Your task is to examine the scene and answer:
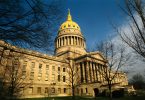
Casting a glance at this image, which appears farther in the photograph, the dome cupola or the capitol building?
the dome cupola

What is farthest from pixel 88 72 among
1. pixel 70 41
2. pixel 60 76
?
pixel 70 41

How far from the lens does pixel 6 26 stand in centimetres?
590

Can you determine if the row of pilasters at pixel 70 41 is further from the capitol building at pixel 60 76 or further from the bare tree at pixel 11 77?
the bare tree at pixel 11 77

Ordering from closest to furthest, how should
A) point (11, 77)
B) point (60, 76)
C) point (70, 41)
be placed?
point (11, 77) < point (60, 76) < point (70, 41)

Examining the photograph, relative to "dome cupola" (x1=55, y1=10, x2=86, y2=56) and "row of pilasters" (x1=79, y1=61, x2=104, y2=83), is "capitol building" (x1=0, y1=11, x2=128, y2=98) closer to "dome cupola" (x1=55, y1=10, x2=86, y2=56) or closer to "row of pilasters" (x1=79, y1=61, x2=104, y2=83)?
"row of pilasters" (x1=79, y1=61, x2=104, y2=83)

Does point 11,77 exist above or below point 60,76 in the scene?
below

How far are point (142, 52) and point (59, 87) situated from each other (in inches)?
1723

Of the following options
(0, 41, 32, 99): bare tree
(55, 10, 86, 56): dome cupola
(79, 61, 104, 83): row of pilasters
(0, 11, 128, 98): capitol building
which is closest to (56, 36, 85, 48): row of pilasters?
(55, 10, 86, 56): dome cupola

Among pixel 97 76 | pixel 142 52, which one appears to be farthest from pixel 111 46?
pixel 97 76

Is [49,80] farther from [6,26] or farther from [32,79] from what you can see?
[6,26]

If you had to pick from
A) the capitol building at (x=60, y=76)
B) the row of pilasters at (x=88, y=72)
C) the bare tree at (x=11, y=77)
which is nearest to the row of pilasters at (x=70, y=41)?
the capitol building at (x=60, y=76)

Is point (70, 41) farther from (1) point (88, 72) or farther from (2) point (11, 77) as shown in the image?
(2) point (11, 77)

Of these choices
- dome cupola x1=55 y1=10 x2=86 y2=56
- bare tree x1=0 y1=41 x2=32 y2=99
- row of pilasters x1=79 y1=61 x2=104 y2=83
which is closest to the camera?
bare tree x1=0 y1=41 x2=32 y2=99

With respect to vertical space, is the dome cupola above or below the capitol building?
above
